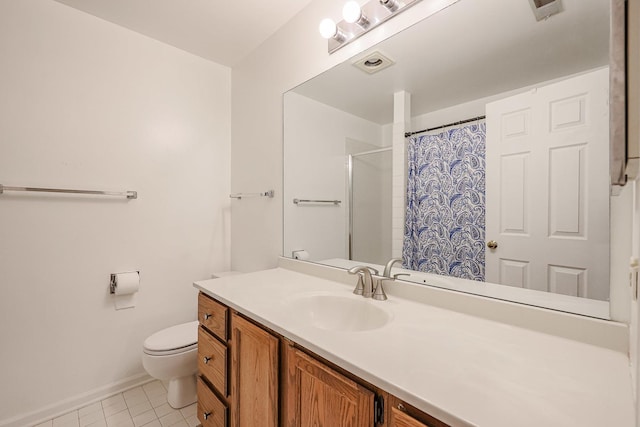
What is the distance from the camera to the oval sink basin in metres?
1.10

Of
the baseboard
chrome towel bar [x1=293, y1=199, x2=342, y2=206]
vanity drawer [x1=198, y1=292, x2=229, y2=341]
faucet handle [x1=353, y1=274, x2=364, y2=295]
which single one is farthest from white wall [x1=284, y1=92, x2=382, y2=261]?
the baseboard

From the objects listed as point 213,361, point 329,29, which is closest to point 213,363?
point 213,361

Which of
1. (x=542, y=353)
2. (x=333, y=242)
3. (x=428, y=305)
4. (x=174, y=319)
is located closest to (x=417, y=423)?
(x=542, y=353)

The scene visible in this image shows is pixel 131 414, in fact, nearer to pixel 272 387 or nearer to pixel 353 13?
pixel 272 387

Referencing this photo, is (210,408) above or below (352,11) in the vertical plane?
below

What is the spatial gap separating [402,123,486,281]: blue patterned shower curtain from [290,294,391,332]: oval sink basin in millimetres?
274

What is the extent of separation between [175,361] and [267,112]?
5.38ft

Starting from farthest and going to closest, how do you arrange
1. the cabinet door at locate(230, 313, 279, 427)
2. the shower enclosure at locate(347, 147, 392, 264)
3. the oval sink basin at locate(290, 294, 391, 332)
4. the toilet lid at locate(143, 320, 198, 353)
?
1. the toilet lid at locate(143, 320, 198, 353)
2. the shower enclosure at locate(347, 147, 392, 264)
3. the oval sink basin at locate(290, 294, 391, 332)
4. the cabinet door at locate(230, 313, 279, 427)

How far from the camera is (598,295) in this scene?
784mm

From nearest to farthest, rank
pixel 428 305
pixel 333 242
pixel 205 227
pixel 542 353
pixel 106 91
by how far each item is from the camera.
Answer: pixel 542 353 < pixel 428 305 < pixel 333 242 < pixel 106 91 < pixel 205 227

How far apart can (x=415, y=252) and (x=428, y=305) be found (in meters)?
0.23

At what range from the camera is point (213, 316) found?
4.20 ft

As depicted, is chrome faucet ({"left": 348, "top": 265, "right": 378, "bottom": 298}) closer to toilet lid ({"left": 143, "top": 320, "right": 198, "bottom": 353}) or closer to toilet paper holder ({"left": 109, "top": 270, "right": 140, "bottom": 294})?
toilet lid ({"left": 143, "top": 320, "right": 198, "bottom": 353})

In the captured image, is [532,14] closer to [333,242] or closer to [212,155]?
[333,242]
